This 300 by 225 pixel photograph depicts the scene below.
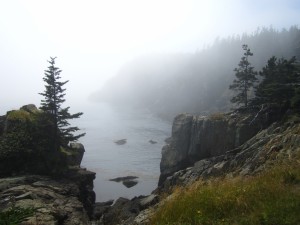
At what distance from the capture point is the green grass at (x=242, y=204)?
8.02m

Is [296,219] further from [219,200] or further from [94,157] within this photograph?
[94,157]

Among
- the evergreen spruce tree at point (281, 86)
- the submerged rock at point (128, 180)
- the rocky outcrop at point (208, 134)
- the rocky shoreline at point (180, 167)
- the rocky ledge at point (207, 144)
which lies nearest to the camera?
the rocky shoreline at point (180, 167)

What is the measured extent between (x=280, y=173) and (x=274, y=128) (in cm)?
2343

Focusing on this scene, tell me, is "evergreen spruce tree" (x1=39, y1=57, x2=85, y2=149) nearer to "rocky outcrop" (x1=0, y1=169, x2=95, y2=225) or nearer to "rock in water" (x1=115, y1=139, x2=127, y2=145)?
"rocky outcrop" (x1=0, y1=169, x2=95, y2=225)

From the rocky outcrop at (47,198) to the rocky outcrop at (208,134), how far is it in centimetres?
1793

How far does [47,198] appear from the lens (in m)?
26.7

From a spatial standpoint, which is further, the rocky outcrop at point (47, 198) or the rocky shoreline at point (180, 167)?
the rocky outcrop at point (47, 198)

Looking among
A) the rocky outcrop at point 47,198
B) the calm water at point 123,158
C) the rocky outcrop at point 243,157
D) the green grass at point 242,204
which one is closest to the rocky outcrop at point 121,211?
the rocky outcrop at point 243,157

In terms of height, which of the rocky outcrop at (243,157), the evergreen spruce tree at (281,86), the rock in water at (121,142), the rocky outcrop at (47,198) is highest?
the evergreen spruce tree at (281,86)

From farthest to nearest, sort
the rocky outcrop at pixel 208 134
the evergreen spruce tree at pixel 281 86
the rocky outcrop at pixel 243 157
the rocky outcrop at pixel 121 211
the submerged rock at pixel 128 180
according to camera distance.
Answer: the submerged rock at pixel 128 180
the rocky outcrop at pixel 208 134
the evergreen spruce tree at pixel 281 86
the rocky outcrop at pixel 121 211
the rocky outcrop at pixel 243 157

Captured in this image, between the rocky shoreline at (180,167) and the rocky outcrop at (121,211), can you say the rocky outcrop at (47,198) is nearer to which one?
the rocky shoreline at (180,167)

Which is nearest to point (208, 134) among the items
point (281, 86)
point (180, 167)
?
point (180, 167)

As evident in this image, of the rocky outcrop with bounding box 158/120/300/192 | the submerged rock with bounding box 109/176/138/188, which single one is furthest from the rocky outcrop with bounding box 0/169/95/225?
the submerged rock with bounding box 109/176/138/188

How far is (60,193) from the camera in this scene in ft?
97.5
